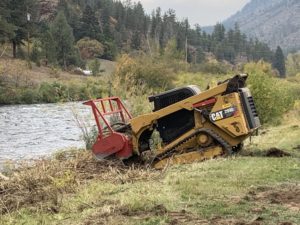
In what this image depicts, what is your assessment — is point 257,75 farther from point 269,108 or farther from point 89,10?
point 89,10

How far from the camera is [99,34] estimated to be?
125 meters

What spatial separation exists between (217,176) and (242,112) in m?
2.72

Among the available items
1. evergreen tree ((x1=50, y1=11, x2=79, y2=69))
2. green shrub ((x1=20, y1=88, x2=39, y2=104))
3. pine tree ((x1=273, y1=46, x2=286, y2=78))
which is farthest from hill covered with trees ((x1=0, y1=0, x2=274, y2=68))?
green shrub ((x1=20, y1=88, x2=39, y2=104))

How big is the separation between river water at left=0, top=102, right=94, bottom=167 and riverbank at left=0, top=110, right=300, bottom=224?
21.2 ft

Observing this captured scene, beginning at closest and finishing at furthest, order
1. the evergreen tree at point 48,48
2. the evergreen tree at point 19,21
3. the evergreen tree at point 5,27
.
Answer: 1. the evergreen tree at point 5,27
2. the evergreen tree at point 19,21
3. the evergreen tree at point 48,48

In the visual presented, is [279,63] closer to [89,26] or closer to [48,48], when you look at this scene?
[89,26]

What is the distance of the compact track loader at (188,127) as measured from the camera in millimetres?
11789

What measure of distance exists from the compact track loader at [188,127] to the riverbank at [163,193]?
0.51 m

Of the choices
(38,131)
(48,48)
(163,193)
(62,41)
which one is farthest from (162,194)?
(62,41)

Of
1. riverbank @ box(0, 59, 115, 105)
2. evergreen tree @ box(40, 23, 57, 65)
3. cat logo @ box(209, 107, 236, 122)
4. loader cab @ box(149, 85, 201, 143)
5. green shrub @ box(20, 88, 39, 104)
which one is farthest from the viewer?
evergreen tree @ box(40, 23, 57, 65)

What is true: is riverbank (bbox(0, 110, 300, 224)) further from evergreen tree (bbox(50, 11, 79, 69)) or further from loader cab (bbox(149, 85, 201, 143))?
evergreen tree (bbox(50, 11, 79, 69))

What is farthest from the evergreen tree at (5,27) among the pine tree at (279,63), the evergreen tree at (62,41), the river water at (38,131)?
the pine tree at (279,63)

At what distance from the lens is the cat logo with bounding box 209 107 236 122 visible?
11742mm

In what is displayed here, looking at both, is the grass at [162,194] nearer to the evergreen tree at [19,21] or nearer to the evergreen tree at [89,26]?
the evergreen tree at [19,21]
